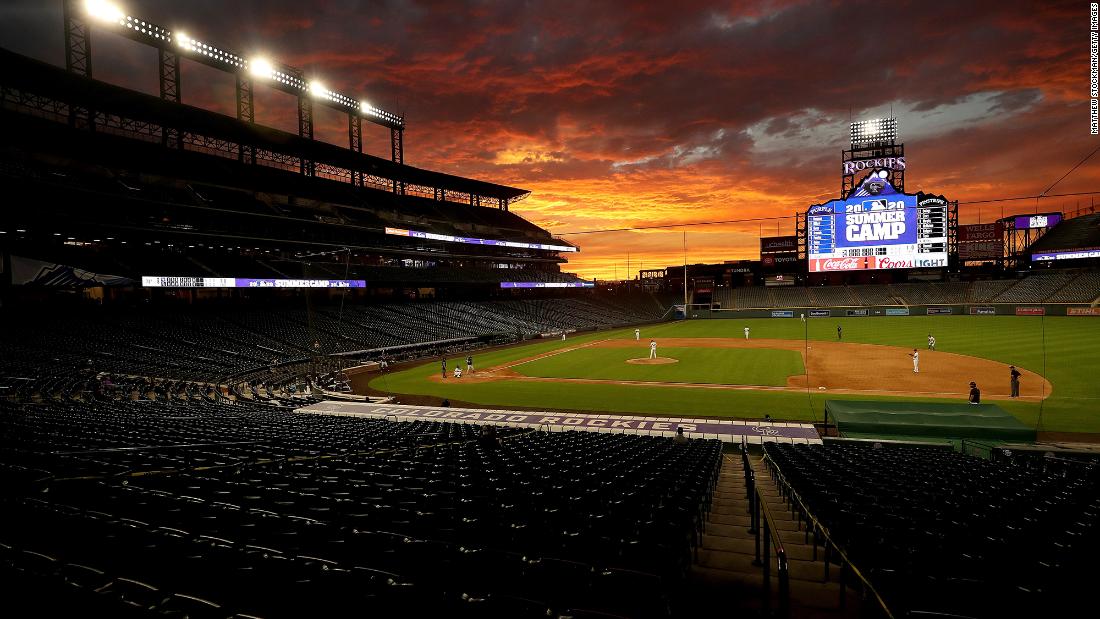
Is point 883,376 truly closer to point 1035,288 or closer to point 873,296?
point 873,296

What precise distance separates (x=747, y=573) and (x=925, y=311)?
272 ft

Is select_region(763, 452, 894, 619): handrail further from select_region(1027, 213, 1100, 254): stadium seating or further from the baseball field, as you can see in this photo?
select_region(1027, 213, 1100, 254): stadium seating

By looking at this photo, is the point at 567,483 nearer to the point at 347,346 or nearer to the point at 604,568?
the point at 604,568

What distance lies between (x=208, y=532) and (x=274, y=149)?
5993cm

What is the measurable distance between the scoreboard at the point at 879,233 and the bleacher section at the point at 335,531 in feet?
224

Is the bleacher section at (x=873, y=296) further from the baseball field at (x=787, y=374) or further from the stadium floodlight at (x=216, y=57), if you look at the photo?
the stadium floodlight at (x=216, y=57)

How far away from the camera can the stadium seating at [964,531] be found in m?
3.90

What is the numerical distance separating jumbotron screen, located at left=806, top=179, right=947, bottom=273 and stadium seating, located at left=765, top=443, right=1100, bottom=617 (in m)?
65.5

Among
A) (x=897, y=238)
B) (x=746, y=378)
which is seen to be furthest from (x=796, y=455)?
(x=897, y=238)

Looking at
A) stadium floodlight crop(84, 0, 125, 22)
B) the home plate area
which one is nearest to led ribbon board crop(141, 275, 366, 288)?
the home plate area

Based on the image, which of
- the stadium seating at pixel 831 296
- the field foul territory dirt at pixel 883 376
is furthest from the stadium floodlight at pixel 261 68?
the stadium seating at pixel 831 296

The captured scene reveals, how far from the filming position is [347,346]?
1667 inches

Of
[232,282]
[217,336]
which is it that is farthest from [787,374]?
[232,282]

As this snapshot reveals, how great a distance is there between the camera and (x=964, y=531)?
A: 555 centimetres
